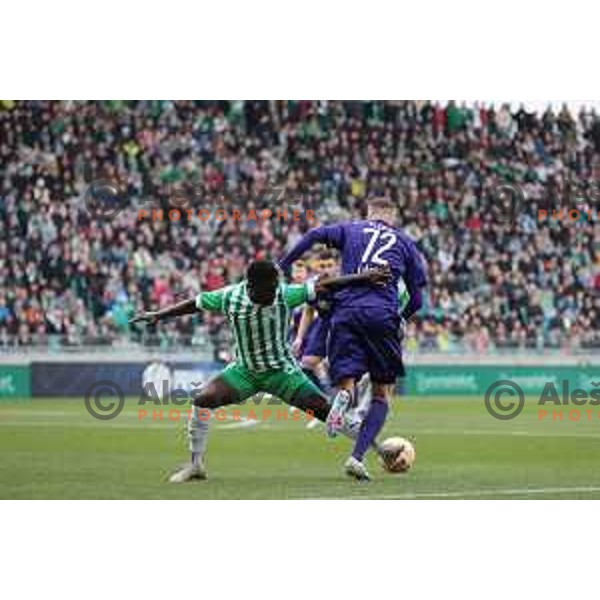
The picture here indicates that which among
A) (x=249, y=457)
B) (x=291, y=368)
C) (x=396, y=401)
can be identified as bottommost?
(x=396, y=401)

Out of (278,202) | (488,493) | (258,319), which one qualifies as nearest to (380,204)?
(258,319)

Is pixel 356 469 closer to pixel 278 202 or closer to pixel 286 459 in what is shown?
pixel 286 459

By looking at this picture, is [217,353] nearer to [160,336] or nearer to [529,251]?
[160,336]

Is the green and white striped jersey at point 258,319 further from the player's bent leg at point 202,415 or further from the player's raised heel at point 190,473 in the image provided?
the player's raised heel at point 190,473

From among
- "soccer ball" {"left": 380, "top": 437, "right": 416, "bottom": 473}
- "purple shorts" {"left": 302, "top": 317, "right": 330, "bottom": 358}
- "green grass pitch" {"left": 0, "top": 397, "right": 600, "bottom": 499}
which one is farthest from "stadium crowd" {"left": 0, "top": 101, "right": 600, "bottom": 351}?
"soccer ball" {"left": 380, "top": 437, "right": 416, "bottom": 473}

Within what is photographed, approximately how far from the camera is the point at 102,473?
1083 cm

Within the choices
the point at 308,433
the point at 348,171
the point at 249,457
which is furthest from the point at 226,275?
the point at 249,457

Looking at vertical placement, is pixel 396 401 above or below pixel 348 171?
below

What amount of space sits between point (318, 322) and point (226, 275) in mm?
12472

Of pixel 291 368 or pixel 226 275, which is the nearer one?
pixel 291 368

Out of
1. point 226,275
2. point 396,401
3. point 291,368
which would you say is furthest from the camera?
point 226,275

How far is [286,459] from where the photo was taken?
12.4 m

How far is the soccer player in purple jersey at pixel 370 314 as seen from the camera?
10.1 m

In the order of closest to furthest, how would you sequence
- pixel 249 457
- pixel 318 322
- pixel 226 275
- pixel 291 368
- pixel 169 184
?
pixel 291 368 < pixel 249 457 < pixel 318 322 < pixel 226 275 < pixel 169 184
